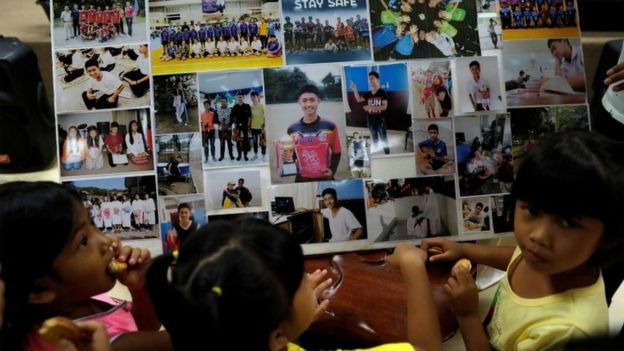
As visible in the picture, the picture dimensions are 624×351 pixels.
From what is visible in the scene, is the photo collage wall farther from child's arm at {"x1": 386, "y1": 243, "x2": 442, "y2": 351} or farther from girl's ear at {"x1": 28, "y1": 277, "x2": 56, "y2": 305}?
girl's ear at {"x1": 28, "y1": 277, "x2": 56, "y2": 305}

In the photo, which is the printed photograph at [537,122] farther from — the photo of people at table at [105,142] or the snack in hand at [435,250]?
the photo of people at table at [105,142]

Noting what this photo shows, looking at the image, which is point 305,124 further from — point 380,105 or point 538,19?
point 538,19

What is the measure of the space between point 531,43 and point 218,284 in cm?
93

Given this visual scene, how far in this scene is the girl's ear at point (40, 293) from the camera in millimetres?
750

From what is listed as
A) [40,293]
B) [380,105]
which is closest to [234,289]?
[40,293]

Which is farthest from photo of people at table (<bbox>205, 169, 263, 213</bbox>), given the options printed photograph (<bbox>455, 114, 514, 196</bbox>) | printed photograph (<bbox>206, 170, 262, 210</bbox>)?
printed photograph (<bbox>455, 114, 514, 196</bbox>)

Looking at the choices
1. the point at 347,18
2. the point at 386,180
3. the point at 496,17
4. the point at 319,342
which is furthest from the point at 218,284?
the point at 496,17

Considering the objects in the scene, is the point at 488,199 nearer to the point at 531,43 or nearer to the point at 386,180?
the point at 386,180

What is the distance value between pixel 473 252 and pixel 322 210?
32 centimetres

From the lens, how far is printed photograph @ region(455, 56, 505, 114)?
3.92 ft

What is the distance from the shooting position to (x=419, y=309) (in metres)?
0.89

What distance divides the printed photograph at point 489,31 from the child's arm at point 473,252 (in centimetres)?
42

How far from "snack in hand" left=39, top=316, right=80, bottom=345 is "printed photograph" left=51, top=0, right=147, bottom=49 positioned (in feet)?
2.26

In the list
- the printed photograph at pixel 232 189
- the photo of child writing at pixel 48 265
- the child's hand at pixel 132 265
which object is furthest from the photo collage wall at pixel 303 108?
the photo of child writing at pixel 48 265
